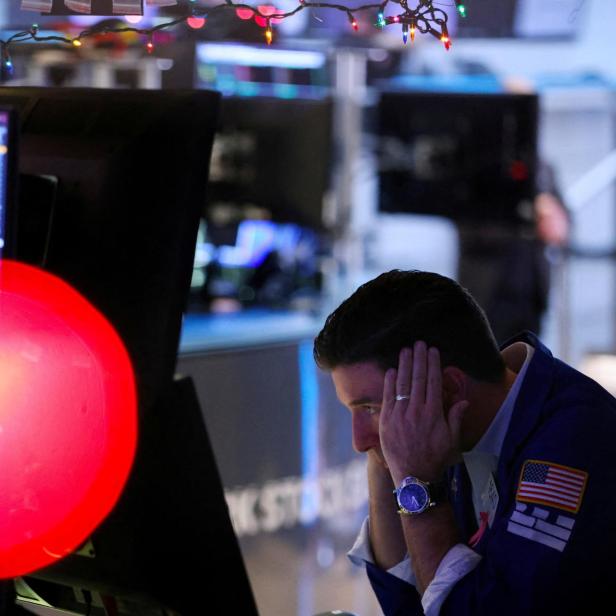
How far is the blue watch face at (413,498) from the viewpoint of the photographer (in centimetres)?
124

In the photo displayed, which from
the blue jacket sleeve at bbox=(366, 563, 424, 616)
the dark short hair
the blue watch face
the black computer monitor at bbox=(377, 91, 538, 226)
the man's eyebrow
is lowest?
the black computer monitor at bbox=(377, 91, 538, 226)

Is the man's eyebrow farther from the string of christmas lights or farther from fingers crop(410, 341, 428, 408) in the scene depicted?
the string of christmas lights

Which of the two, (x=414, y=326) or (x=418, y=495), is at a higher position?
(x=414, y=326)

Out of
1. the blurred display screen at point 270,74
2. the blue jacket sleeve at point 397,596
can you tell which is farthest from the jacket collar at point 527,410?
the blurred display screen at point 270,74

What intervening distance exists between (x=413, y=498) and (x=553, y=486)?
0.55 feet

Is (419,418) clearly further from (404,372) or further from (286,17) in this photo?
(286,17)

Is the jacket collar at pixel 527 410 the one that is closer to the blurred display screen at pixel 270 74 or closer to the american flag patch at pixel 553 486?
the american flag patch at pixel 553 486

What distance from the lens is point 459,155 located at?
5.22 meters

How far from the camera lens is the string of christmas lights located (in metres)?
1.30

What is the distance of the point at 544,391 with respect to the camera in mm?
1237

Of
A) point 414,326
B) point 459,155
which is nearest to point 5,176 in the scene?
point 414,326

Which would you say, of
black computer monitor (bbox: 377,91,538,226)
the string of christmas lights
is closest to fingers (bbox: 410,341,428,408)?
the string of christmas lights

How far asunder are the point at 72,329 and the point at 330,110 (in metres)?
2.76

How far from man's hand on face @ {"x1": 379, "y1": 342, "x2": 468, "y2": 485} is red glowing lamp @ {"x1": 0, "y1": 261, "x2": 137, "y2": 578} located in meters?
0.29
